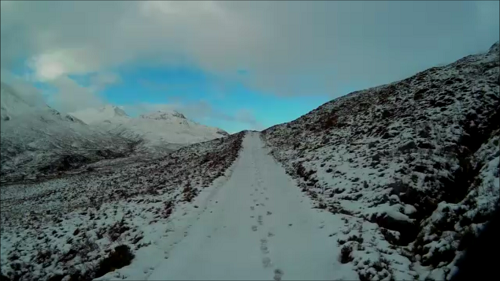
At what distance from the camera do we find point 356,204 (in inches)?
519

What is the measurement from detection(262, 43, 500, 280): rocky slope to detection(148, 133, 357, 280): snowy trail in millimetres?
850

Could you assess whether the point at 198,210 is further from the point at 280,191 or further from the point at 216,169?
the point at 216,169

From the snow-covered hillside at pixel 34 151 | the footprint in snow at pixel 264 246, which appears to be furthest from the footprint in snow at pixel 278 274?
the snow-covered hillside at pixel 34 151

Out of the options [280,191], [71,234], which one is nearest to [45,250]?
[71,234]

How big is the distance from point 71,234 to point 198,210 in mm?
6195

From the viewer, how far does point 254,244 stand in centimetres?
1059

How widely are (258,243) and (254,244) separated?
0.51ft

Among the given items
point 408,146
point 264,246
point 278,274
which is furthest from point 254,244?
point 408,146

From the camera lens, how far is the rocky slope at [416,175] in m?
8.59

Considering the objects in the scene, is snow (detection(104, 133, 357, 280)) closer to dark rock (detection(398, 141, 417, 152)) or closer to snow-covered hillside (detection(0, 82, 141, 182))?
dark rock (detection(398, 141, 417, 152))

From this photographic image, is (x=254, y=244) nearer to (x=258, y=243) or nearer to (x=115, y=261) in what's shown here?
(x=258, y=243)

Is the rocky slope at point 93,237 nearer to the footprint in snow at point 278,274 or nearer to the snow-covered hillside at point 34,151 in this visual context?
the footprint in snow at point 278,274

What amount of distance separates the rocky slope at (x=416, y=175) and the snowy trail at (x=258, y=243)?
850 millimetres

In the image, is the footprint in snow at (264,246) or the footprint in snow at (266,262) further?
the footprint in snow at (264,246)
